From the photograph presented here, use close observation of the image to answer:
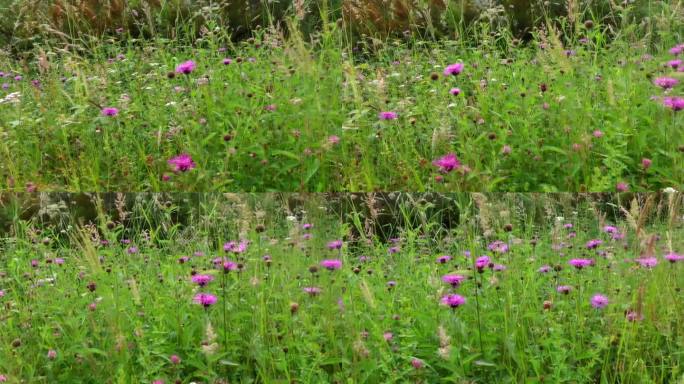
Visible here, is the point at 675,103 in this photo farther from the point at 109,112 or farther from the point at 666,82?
the point at 109,112

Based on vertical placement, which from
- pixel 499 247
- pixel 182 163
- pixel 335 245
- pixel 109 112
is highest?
pixel 109 112

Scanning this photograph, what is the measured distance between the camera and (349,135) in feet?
14.7

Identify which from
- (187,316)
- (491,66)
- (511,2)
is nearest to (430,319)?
(187,316)

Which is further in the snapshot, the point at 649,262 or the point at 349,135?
the point at 349,135

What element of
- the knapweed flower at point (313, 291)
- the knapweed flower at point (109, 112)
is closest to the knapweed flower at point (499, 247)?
the knapweed flower at point (313, 291)

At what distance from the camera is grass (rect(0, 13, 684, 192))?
4.20 m

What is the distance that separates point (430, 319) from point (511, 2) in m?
5.48

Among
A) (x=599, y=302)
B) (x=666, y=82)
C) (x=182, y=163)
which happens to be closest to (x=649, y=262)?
(x=599, y=302)

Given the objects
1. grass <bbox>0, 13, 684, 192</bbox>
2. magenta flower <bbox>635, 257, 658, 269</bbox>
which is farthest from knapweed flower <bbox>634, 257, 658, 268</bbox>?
grass <bbox>0, 13, 684, 192</bbox>

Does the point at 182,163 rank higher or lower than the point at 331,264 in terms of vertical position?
higher

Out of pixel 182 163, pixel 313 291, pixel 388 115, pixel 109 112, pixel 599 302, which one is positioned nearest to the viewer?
pixel 599 302

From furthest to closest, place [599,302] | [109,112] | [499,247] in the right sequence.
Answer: [109,112], [499,247], [599,302]

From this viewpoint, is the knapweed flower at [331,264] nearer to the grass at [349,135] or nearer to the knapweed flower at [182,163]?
the grass at [349,135]

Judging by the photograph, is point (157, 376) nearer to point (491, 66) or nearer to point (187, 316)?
point (187, 316)
